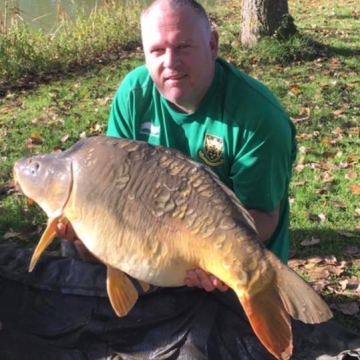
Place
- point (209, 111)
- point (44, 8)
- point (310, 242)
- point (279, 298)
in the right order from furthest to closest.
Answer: point (44, 8) < point (310, 242) < point (209, 111) < point (279, 298)

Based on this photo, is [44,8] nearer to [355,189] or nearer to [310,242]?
[355,189]

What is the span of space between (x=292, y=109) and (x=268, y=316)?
3.79 m

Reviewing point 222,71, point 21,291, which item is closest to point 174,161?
point 222,71

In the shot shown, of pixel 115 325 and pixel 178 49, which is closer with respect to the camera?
pixel 178 49

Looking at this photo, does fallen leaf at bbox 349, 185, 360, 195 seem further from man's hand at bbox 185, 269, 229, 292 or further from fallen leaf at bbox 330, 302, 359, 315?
man's hand at bbox 185, 269, 229, 292

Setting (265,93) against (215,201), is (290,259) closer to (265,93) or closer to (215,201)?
(265,93)

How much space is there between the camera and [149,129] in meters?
2.52

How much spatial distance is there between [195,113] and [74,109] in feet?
11.2

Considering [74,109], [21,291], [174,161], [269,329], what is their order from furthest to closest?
[74,109] → [21,291] → [174,161] → [269,329]

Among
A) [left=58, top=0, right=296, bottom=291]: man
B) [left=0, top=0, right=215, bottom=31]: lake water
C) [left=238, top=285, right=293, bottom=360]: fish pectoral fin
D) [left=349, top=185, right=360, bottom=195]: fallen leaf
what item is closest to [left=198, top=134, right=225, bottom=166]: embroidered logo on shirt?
[left=58, top=0, right=296, bottom=291]: man

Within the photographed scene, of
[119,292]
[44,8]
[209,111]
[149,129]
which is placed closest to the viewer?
[119,292]

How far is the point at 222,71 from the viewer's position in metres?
2.45

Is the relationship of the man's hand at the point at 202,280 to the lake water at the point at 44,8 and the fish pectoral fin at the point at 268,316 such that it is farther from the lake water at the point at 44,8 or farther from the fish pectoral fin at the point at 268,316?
the lake water at the point at 44,8

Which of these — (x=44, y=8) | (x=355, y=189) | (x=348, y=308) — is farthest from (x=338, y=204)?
(x=44, y=8)
